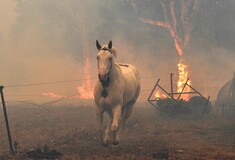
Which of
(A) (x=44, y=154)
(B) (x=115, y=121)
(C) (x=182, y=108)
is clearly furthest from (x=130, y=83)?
(C) (x=182, y=108)

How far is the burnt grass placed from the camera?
1000cm

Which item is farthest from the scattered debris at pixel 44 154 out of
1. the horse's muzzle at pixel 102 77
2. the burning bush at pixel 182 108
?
the burning bush at pixel 182 108

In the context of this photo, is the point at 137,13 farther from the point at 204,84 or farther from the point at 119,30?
the point at 204,84

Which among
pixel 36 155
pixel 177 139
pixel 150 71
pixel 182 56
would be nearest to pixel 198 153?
pixel 177 139

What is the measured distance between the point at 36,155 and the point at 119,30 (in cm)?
3219

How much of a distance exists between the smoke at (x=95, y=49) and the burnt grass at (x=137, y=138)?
16934 mm

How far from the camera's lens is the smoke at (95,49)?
3662 cm

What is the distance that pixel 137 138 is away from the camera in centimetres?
1310

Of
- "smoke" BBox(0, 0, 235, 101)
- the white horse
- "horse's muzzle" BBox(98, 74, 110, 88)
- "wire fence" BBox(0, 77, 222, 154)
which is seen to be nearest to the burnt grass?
"wire fence" BBox(0, 77, 222, 154)

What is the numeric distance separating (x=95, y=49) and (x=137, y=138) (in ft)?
92.2

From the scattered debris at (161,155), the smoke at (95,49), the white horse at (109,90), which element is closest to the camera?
the scattered debris at (161,155)

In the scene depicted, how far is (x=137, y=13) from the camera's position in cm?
3362

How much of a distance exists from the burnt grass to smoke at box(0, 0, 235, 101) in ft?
55.6

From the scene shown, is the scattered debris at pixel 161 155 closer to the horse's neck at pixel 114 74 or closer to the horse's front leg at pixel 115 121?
the horse's front leg at pixel 115 121
